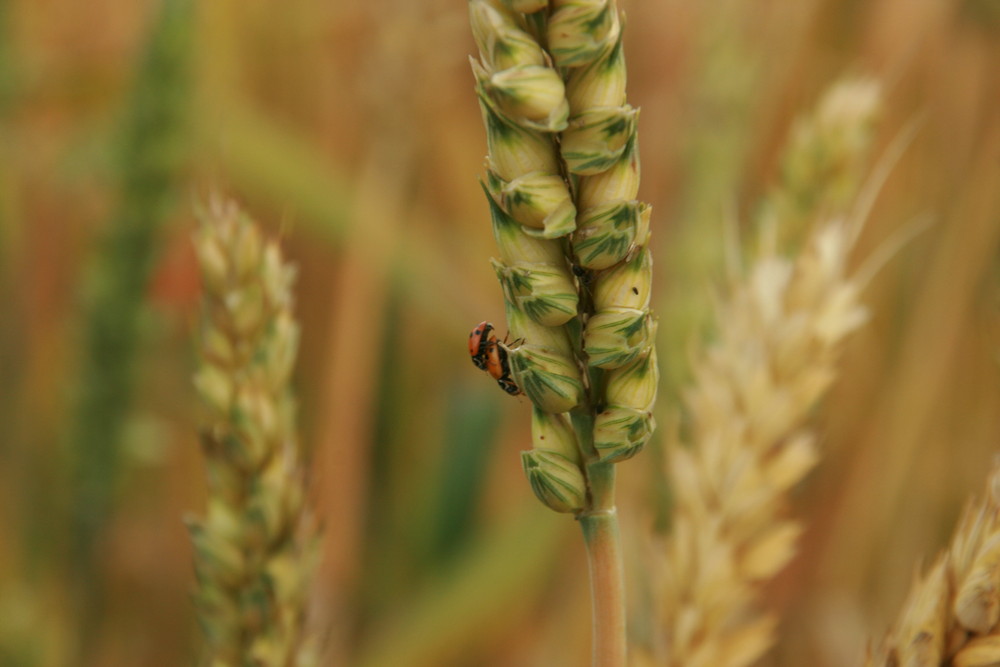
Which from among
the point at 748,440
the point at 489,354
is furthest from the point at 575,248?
the point at 489,354

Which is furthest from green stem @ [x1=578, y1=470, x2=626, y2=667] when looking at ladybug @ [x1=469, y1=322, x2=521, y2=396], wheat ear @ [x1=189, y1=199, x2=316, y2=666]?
ladybug @ [x1=469, y1=322, x2=521, y2=396]

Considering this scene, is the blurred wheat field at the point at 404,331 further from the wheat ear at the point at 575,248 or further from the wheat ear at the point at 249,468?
the wheat ear at the point at 575,248

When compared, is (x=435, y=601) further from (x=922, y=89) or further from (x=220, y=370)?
(x=922, y=89)

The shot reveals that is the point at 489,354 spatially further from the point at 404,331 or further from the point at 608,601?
the point at 404,331

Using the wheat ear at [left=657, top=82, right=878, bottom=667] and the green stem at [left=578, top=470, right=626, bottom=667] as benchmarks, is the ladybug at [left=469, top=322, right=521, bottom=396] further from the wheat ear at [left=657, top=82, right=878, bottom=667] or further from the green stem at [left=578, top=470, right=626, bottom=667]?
the green stem at [left=578, top=470, right=626, bottom=667]

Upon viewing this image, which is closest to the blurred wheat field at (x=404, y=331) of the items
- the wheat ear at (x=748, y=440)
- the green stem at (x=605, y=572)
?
the wheat ear at (x=748, y=440)
